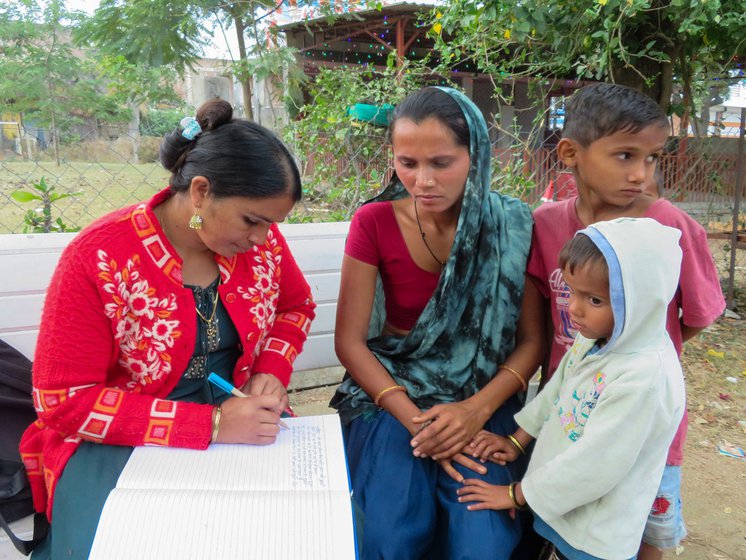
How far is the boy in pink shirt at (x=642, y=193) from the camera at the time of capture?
62.2 inches

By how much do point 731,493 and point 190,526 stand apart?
8.01ft

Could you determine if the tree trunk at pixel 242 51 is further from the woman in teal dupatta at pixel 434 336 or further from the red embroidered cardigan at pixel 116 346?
the red embroidered cardigan at pixel 116 346

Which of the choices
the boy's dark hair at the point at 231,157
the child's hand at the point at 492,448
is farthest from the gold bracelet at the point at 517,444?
the boy's dark hair at the point at 231,157

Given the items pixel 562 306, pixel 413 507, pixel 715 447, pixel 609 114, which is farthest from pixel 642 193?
pixel 715 447

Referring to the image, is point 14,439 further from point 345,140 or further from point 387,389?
point 345,140

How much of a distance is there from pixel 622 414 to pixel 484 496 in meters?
0.45

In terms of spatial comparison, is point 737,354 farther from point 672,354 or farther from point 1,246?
Result: point 1,246

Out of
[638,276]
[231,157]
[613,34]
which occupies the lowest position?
[638,276]

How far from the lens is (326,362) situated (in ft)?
8.45

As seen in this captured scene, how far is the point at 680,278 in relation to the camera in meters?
1.60

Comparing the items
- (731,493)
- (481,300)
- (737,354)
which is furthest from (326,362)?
(737,354)

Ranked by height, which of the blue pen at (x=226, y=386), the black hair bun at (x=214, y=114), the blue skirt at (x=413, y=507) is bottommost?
the blue skirt at (x=413, y=507)

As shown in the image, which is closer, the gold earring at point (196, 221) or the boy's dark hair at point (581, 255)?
the boy's dark hair at point (581, 255)

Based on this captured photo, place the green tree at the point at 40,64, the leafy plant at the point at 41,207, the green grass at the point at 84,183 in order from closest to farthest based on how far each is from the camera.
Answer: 1. the leafy plant at the point at 41,207
2. the green grass at the point at 84,183
3. the green tree at the point at 40,64
